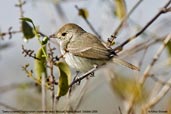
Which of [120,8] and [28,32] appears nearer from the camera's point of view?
[28,32]

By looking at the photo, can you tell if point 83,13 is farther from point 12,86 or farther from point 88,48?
point 88,48

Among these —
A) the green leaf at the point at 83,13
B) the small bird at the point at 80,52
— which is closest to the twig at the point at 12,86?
the small bird at the point at 80,52

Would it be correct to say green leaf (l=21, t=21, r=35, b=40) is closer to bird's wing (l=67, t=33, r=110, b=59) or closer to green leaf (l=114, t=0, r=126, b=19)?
green leaf (l=114, t=0, r=126, b=19)

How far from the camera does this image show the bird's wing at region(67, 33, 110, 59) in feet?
13.3

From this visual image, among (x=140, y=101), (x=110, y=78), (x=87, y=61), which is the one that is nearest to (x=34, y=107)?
(x=110, y=78)

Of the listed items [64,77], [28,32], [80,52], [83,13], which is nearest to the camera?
[64,77]

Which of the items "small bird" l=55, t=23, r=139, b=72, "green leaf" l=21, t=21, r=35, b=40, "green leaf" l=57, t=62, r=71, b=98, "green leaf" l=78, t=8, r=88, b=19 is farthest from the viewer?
"small bird" l=55, t=23, r=139, b=72

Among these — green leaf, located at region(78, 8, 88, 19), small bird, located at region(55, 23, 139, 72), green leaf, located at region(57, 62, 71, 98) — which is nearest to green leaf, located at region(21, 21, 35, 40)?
green leaf, located at region(57, 62, 71, 98)

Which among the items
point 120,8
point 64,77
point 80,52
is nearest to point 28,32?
point 64,77

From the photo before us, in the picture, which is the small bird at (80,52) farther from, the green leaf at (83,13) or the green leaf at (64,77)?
the green leaf at (64,77)

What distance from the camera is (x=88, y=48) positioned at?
4.29 m

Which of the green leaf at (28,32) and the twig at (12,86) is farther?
the twig at (12,86)

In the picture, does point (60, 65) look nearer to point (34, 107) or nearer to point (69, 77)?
point (69, 77)

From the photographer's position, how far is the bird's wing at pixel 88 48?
4047 mm
